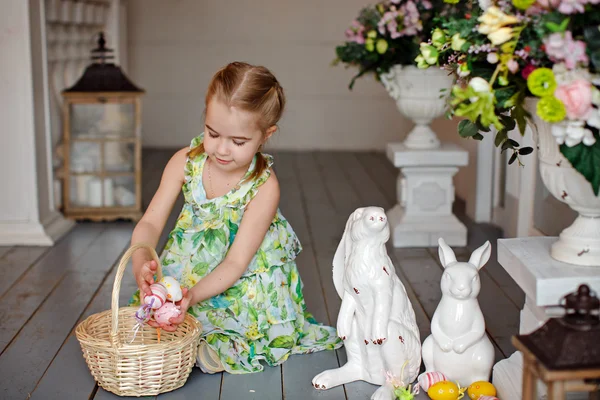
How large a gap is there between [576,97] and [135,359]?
118cm

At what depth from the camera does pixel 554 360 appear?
58.9 inches

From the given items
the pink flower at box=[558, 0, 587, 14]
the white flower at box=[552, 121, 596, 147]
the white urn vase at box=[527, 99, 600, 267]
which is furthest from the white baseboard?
the pink flower at box=[558, 0, 587, 14]

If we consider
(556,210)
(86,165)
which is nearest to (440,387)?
(556,210)

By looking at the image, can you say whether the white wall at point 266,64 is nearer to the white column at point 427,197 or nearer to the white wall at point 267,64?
the white wall at point 267,64

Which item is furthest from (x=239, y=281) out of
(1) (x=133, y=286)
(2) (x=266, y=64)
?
(2) (x=266, y=64)

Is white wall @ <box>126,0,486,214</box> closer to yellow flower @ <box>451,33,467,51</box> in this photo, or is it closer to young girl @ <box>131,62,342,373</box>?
young girl @ <box>131,62,342,373</box>

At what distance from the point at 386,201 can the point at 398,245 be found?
100 centimetres

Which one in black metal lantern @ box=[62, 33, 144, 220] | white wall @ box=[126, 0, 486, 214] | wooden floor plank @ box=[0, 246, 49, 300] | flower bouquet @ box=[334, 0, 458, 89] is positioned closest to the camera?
wooden floor plank @ box=[0, 246, 49, 300]

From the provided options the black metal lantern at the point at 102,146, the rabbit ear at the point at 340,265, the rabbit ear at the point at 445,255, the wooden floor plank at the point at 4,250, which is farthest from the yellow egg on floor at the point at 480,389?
the black metal lantern at the point at 102,146

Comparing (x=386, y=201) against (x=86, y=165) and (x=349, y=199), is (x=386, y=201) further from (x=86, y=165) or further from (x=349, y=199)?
(x=86, y=165)

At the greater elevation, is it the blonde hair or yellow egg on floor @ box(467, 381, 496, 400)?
the blonde hair

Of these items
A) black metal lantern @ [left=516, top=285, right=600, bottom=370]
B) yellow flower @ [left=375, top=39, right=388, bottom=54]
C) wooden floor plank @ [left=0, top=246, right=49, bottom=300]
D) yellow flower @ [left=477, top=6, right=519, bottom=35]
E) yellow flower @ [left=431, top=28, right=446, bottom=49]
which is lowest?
wooden floor plank @ [left=0, top=246, right=49, bottom=300]

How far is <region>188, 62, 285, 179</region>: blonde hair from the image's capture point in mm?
2141

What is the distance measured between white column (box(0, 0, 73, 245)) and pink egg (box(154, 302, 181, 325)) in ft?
5.94
